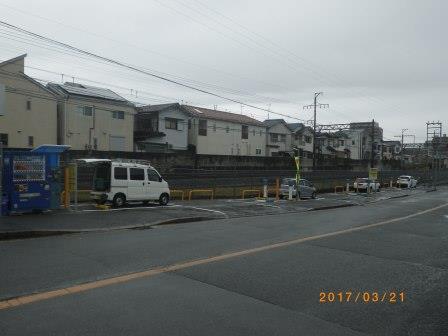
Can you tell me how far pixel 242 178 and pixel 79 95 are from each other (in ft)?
56.0

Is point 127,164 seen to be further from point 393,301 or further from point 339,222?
point 393,301

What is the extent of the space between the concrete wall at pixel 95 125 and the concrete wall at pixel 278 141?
81.2 feet

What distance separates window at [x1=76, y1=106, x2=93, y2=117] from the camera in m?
40.7

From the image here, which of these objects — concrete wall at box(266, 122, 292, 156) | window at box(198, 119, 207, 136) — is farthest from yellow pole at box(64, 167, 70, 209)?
concrete wall at box(266, 122, 292, 156)

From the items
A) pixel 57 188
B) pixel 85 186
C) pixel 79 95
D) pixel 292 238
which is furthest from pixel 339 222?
pixel 79 95

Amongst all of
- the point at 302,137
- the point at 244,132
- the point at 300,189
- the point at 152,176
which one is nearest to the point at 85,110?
the point at 300,189

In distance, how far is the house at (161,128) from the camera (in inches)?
1873

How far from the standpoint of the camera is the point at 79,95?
132 feet

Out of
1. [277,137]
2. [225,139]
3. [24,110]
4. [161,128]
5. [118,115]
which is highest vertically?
[118,115]

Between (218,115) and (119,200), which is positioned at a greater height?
(218,115)

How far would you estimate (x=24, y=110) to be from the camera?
37.1 metres

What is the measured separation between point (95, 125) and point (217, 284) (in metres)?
37.6

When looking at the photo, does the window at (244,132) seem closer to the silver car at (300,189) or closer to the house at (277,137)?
the house at (277,137)

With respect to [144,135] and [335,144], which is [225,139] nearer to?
[144,135]
